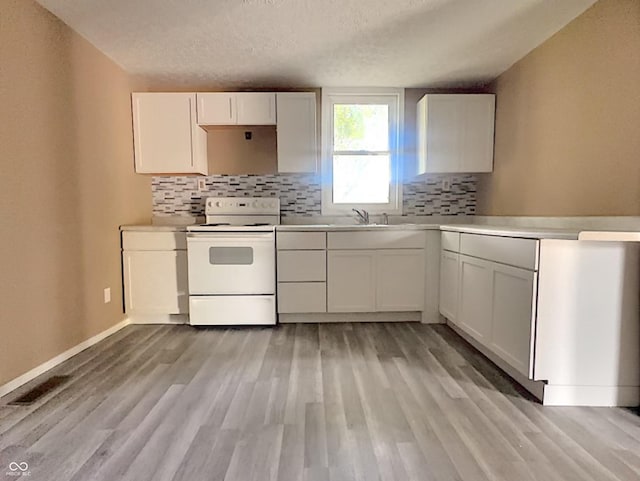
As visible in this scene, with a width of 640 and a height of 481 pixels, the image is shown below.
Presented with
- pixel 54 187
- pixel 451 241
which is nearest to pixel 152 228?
pixel 54 187

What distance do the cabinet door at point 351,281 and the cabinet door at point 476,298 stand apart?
2.64ft

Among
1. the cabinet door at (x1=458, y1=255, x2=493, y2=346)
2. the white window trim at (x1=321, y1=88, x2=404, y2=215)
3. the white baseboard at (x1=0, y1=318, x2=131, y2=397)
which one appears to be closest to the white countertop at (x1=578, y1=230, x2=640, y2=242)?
the cabinet door at (x1=458, y1=255, x2=493, y2=346)

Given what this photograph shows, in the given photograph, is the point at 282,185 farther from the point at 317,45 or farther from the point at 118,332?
the point at 118,332

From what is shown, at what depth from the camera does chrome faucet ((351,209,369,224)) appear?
12.6 ft

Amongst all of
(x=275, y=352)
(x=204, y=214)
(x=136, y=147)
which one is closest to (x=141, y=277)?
(x=204, y=214)

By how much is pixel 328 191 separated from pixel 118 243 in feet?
6.75

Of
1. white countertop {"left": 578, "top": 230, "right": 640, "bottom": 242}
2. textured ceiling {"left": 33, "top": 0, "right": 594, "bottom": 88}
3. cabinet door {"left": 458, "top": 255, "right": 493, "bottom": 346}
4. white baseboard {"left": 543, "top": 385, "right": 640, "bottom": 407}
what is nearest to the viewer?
white countertop {"left": 578, "top": 230, "right": 640, "bottom": 242}

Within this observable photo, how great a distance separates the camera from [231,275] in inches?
133

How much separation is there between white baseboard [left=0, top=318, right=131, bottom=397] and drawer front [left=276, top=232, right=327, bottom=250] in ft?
5.24

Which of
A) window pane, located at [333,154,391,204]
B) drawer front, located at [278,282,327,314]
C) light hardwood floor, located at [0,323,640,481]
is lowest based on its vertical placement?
light hardwood floor, located at [0,323,640,481]

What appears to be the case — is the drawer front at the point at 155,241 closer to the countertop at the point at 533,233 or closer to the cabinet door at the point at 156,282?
the cabinet door at the point at 156,282

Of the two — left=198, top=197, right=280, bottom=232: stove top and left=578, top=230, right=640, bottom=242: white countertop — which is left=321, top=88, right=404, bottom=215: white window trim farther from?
left=578, top=230, right=640, bottom=242: white countertop

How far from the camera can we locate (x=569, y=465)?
152 cm

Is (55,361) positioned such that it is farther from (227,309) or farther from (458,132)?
(458,132)
